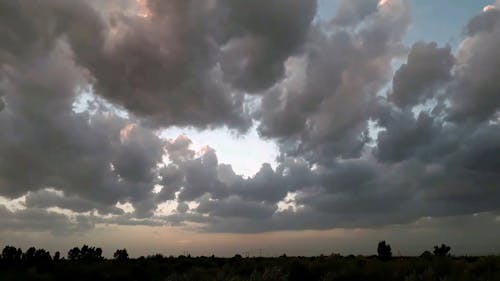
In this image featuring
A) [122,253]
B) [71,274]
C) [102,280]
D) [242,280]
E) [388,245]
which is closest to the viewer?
[242,280]

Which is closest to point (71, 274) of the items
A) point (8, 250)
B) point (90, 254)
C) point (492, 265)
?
point (492, 265)

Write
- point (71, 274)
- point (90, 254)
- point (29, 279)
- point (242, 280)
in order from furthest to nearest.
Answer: point (90, 254)
point (71, 274)
point (29, 279)
point (242, 280)

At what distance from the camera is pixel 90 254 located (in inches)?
5039

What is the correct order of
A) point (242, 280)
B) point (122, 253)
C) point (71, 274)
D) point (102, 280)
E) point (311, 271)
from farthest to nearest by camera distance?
point (122, 253), point (71, 274), point (102, 280), point (311, 271), point (242, 280)

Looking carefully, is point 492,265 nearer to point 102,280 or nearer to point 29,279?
point 102,280

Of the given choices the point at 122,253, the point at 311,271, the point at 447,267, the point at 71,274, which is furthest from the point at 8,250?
the point at 447,267

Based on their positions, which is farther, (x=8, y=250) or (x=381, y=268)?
(x=8, y=250)

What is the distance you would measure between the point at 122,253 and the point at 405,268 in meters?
108

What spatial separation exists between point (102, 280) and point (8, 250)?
7752 centimetres

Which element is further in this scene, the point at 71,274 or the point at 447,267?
the point at 71,274

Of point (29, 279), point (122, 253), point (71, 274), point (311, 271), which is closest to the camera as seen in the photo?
point (311, 271)

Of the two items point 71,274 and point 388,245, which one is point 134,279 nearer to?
point 71,274

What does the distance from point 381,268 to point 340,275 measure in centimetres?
268

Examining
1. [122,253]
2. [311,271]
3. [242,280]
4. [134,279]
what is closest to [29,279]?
[134,279]
